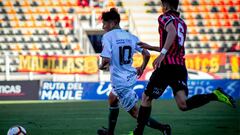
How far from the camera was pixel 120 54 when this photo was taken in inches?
320

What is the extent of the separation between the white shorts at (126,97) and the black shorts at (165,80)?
722 millimetres

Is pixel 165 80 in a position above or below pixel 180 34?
below

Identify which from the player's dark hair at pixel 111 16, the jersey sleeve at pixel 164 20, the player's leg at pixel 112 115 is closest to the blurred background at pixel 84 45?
the player's leg at pixel 112 115

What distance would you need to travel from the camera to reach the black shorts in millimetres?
7469

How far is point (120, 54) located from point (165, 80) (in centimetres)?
92

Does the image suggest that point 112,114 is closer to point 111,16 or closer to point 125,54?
point 125,54

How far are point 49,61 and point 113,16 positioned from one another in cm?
1643

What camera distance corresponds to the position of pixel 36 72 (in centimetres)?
2431

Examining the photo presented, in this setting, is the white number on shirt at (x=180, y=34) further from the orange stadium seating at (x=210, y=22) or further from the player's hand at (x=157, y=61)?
the orange stadium seating at (x=210, y=22)

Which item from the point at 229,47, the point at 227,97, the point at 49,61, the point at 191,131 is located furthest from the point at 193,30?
the point at 227,97

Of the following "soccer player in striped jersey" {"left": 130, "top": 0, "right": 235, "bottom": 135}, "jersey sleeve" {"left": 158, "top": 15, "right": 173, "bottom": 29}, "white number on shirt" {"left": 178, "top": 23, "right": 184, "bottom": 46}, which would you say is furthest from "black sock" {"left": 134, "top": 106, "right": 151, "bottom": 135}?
"jersey sleeve" {"left": 158, "top": 15, "right": 173, "bottom": 29}

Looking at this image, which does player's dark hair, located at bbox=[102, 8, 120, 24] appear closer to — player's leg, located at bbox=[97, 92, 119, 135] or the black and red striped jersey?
the black and red striped jersey

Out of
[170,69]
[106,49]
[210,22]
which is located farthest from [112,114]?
[210,22]

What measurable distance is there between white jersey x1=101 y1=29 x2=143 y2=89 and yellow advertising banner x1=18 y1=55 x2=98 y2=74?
52.1ft
